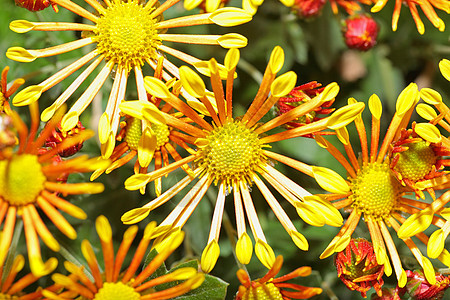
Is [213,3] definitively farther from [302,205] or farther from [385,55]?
[385,55]

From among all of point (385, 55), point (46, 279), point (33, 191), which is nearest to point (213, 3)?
point (33, 191)

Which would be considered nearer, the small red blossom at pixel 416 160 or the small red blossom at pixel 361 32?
the small red blossom at pixel 416 160

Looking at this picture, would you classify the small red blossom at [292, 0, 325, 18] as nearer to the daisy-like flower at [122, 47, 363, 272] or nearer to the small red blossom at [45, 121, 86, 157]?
the daisy-like flower at [122, 47, 363, 272]

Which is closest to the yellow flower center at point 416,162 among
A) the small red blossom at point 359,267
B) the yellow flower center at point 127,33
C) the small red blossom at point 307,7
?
the small red blossom at point 359,267

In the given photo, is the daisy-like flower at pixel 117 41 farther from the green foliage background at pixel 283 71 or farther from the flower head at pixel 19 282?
the flower head at pixel 19 282

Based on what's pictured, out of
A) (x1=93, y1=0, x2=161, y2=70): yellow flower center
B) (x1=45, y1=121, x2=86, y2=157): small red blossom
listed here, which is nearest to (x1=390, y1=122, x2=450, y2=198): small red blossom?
(x1=93, y1=0, x2=161, y2=70): yellow flower center
